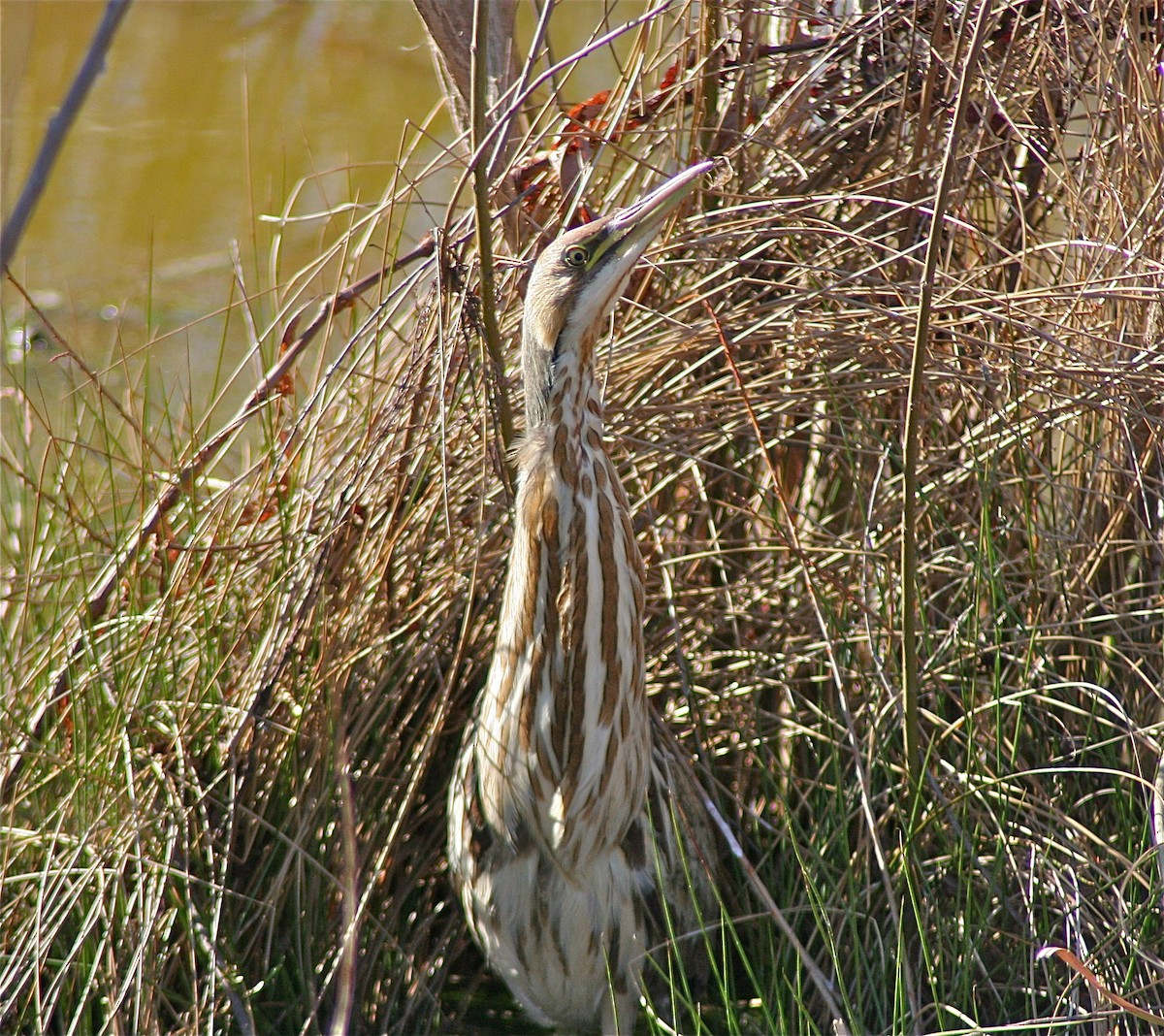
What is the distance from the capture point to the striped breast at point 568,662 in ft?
5.78

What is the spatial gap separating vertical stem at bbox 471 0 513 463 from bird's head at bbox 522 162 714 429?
102 mm

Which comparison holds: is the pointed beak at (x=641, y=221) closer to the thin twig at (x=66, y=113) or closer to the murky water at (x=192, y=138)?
the thin twig at (x=66, y=113)

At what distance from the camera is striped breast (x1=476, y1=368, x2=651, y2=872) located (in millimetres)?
1761

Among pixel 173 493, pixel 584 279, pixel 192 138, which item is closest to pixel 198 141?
pixel 192 138

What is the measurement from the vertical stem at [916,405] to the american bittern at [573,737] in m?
0.30

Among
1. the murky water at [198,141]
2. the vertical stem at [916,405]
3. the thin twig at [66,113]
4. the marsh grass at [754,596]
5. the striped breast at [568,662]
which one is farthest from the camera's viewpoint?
the murky water at [198,141]

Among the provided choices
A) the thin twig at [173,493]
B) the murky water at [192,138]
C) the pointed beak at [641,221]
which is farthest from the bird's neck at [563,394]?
the murky water at [192,138]

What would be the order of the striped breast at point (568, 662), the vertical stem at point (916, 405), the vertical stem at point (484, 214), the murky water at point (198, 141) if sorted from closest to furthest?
1. the vertical stem at point (916, 405)
2. the vertical stem at point (484, 214)
3. the striped breast at point (568, 662)
4. the murky water at point (198, 141)

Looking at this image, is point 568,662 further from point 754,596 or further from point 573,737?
point 754,596

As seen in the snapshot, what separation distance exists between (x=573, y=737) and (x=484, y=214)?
0.69m

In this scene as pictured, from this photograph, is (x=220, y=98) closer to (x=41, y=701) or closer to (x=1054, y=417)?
(x=41, y=701)

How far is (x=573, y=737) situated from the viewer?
6.08 ft

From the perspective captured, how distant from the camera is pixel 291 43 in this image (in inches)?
240

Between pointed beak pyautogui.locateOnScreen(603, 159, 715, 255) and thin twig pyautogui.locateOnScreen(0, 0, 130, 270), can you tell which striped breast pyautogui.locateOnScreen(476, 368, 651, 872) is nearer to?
pointed beak pyautogui.locateOnScreen(603, 159, 715, 255)
